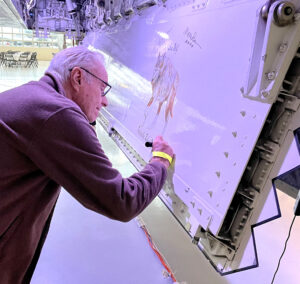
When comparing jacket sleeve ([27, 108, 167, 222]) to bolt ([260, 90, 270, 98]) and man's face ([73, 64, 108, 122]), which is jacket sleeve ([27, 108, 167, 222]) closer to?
man's face ([73, 64, 108, 122])

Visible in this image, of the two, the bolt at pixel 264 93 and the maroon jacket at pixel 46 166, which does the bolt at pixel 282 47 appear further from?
the maroon jacket at pixel 46 166

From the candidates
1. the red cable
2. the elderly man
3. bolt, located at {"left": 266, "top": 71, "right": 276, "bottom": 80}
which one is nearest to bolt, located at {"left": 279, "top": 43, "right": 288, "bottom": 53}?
bolt, located at {"left": 266, "top": 71, "right": 276, "bottom": 80}

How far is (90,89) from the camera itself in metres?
1.30

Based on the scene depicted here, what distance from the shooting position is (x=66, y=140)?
1.01 meters

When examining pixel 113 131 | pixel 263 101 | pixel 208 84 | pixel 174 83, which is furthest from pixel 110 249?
pixel 263 101

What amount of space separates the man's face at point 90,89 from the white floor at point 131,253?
1.17 metres

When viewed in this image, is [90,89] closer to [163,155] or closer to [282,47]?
[163,155]

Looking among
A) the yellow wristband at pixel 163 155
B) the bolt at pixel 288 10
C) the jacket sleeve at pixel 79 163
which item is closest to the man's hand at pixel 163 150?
the yellow wristband at pixel 163 155

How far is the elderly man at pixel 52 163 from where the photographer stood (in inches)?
39.9

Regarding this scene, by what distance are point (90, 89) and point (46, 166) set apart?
1.39ft

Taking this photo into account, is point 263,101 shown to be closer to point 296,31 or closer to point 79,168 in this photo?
point 296,31

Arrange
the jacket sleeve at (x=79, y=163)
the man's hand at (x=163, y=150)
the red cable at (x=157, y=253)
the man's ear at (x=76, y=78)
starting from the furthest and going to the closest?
the red cable at (x=157, y=253) < the man's hand at (x=163, y=150) < the man's ear at (x=76, y=78) < the jacket sleeve at (x=79, y=163)

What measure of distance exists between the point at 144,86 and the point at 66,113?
1236 mm

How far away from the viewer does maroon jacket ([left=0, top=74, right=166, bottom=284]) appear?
101cm
